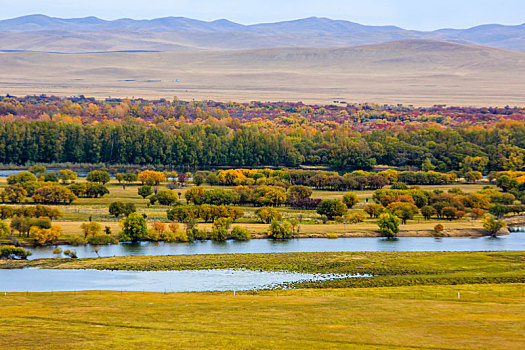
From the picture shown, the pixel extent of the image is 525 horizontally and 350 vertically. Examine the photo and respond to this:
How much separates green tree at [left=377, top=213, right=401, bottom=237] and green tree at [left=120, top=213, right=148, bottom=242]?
2401 cm

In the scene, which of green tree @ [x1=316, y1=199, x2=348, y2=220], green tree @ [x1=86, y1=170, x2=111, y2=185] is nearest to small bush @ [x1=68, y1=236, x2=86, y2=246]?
green tree @ [x1=316, y1=199, x2=348, y2=220]

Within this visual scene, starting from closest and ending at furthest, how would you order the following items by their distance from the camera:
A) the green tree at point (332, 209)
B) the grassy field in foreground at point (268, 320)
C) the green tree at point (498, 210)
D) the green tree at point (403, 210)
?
the grassy field in foreground at point (268, 320)
the green tree at point (403, 210)
the green tree at point (332, 209)
the green tree at point (498, 210)

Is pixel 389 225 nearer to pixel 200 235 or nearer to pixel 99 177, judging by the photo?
pixel 200 235

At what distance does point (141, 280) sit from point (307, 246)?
20772mm

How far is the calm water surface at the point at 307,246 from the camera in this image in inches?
2751

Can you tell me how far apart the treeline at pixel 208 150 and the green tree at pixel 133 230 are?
6829 cm

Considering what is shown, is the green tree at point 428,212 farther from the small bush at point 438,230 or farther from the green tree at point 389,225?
the green tree at point 389,225

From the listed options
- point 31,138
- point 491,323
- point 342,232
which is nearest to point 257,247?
point 342,232

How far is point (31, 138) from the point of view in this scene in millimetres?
142750

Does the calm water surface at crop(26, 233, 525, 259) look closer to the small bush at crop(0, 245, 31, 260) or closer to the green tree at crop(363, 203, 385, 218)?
the small bush at crop(0, 245, 31, 260)

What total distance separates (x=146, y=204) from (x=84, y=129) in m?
57.8

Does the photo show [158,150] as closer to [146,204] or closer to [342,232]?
[146,204]

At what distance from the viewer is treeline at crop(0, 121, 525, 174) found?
464ft

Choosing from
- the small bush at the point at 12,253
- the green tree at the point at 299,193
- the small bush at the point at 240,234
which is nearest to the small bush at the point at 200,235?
the small bush at the point at 240,234
